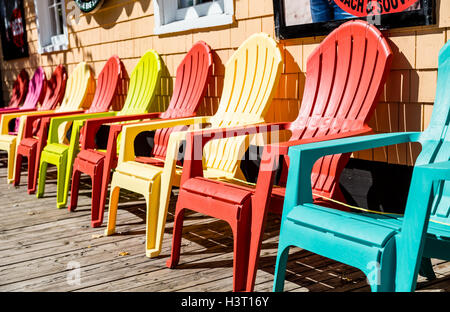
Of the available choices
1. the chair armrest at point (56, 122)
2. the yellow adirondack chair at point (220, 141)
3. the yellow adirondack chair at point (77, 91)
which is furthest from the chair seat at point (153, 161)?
the yellow adirondack chair at point (77, 91)

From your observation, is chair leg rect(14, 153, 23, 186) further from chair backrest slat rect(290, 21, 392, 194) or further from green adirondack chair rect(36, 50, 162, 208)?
chair backrest slat rect(290, 21, 392, 194)

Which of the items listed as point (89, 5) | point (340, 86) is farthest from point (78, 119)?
point (340, 86)

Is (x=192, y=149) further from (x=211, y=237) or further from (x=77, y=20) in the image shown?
(x=77, y=20)

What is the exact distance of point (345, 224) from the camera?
1784 mm

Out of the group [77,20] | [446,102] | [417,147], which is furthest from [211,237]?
[77,20]

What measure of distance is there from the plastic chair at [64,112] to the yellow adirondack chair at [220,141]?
159 centimetres

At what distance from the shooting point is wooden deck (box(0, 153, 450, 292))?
8.16 feet

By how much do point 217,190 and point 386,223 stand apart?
33.5 inches

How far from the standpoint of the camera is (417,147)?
2.82m

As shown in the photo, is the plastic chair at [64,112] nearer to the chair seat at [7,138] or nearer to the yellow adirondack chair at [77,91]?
the yellow adirondack chair at [77,91]

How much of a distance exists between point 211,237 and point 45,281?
1046 mm

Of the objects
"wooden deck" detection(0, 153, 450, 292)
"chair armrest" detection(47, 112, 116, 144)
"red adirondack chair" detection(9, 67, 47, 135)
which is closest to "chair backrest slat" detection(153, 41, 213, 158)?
"wooden deck" detection(0, 153, 450, 292)

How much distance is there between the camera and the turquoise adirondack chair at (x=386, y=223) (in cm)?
159

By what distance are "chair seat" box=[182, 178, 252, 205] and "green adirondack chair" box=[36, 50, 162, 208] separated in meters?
1.76
